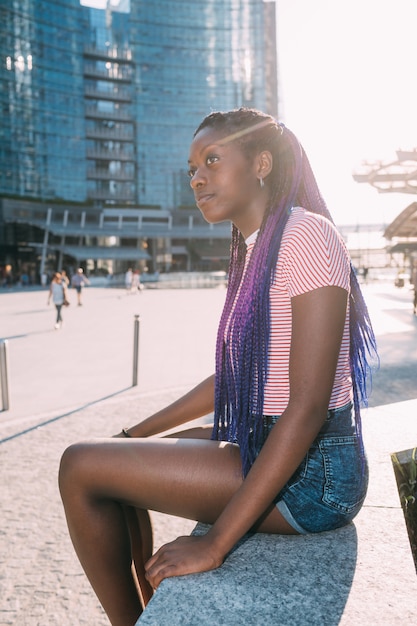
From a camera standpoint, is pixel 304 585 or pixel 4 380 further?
pixel 4 380

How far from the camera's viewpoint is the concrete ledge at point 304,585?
142cm

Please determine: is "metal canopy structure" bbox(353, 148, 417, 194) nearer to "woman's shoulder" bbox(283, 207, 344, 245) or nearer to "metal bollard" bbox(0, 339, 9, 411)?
"metal bollard" bbox(0, 339, 9, 411)

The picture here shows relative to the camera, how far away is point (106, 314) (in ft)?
69.3

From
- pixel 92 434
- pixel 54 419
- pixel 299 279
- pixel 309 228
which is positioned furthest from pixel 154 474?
pixel 54 419

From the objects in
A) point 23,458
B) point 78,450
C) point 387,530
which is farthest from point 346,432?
point 23,458

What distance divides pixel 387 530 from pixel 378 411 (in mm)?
2176

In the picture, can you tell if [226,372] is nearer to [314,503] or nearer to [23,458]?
[314,503]

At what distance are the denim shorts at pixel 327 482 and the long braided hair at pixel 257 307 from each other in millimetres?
120

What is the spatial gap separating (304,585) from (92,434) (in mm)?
4571

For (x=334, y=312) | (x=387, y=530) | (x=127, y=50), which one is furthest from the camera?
(x=127, y=50)

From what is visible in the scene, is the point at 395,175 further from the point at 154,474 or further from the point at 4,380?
the point at 154,474

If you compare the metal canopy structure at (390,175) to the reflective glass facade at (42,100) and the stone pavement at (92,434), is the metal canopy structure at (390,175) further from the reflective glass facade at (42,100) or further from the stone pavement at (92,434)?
the reflective glass facade at (42,100)

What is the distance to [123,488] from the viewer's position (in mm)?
1746

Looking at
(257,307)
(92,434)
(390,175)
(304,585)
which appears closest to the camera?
(304,585)
